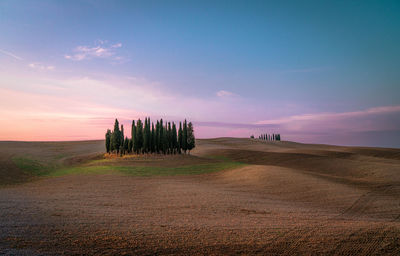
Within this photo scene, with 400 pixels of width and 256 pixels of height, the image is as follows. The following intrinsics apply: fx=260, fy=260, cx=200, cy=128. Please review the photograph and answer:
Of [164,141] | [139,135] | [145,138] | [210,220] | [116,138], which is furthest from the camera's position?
[116,138]

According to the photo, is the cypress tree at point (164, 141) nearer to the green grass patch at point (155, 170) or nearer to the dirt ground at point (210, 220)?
the green grass patch at point (155, 170)

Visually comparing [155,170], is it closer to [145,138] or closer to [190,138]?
[145,138]

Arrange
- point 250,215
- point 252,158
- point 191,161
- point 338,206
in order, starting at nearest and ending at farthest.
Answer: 1. point 250,215
2. point 338,206
3. point 191,161
4. point 252,158

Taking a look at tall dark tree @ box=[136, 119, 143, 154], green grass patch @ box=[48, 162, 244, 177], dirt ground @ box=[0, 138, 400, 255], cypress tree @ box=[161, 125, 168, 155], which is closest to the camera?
dirt ground @ box=[0, 138, 400, 255]

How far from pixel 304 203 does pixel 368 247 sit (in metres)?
10.8

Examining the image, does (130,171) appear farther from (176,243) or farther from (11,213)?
(176,243)

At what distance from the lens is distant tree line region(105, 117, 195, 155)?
65750mm

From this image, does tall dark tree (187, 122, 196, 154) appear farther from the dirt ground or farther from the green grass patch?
the dirt ground

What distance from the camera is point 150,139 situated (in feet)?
216

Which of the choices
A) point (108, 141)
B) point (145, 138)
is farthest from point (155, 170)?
point (108, 141)

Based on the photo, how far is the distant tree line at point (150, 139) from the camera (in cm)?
6575

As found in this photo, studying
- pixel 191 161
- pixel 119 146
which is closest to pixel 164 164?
pixel 191 161

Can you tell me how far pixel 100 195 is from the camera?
21594 millimetres

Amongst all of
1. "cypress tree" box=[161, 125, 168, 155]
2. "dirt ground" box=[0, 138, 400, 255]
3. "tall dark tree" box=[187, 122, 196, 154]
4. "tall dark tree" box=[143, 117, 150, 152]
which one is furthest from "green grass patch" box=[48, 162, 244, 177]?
"tall dark tree" box=[187, 122, 196, 154]
